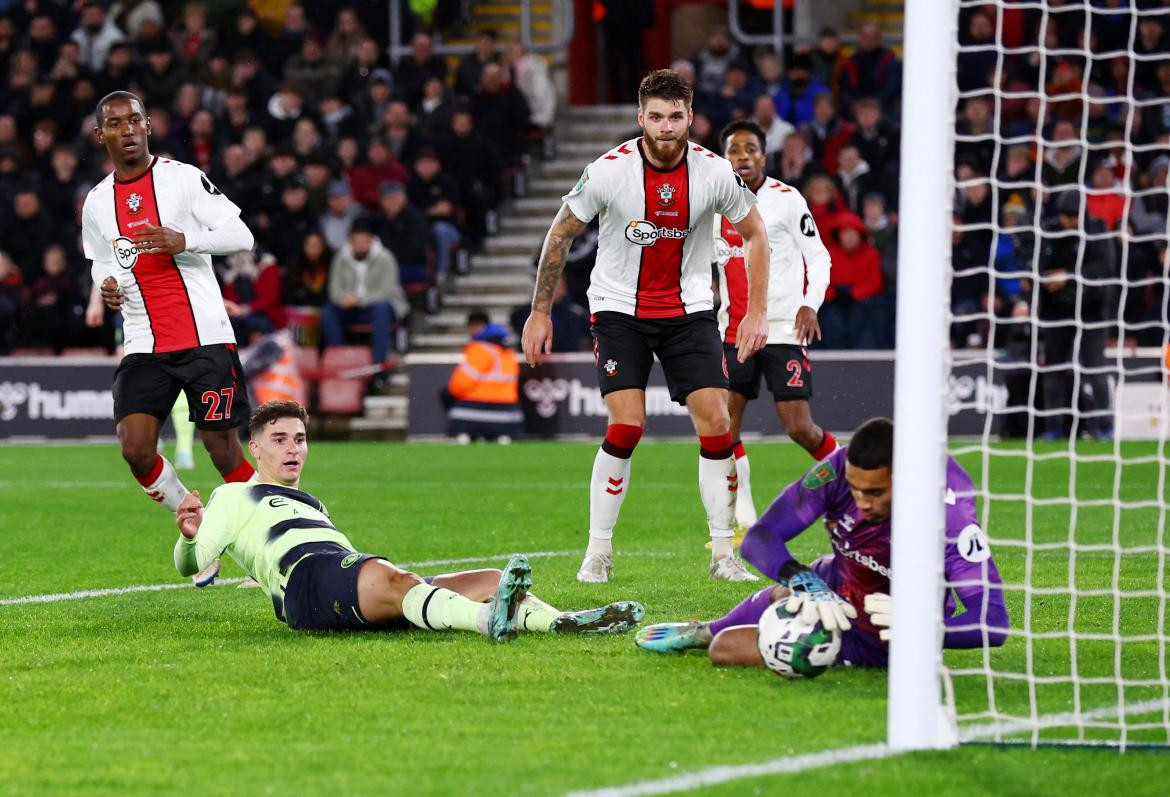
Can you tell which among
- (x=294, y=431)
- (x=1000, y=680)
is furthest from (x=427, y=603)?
(x=1000, y=680)

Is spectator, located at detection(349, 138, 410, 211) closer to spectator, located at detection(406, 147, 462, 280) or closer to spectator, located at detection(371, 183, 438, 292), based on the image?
spectator, located at detection(406, 147, 462, 280)

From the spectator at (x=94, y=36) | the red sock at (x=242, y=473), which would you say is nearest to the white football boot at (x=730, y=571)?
the red sock at (x=242, y=473)

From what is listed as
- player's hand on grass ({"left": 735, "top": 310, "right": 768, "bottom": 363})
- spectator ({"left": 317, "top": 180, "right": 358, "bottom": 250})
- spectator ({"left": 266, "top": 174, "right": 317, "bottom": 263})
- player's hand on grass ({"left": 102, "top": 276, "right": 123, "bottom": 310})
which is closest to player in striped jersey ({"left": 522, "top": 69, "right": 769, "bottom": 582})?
player's hand on grass ({"left": 735, "top": 310, "right": 768, "bottom": 363})

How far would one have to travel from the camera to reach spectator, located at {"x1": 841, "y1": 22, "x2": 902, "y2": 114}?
67.0ft

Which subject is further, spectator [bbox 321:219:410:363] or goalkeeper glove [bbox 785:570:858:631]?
spectator [bbox 321:219:410:363]

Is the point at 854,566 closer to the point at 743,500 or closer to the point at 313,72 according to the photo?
the point at 743,500

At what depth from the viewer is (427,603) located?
6168 mm

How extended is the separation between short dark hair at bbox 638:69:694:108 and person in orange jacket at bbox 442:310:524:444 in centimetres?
1017

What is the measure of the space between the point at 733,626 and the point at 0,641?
8.95 ft

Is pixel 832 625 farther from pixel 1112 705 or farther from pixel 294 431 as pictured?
pixel 294 431

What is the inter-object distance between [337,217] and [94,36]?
586 cm

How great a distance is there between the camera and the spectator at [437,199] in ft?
68.6

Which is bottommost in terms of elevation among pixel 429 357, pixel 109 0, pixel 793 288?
pixel 429 357

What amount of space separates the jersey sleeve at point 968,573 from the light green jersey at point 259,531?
7.51ft
